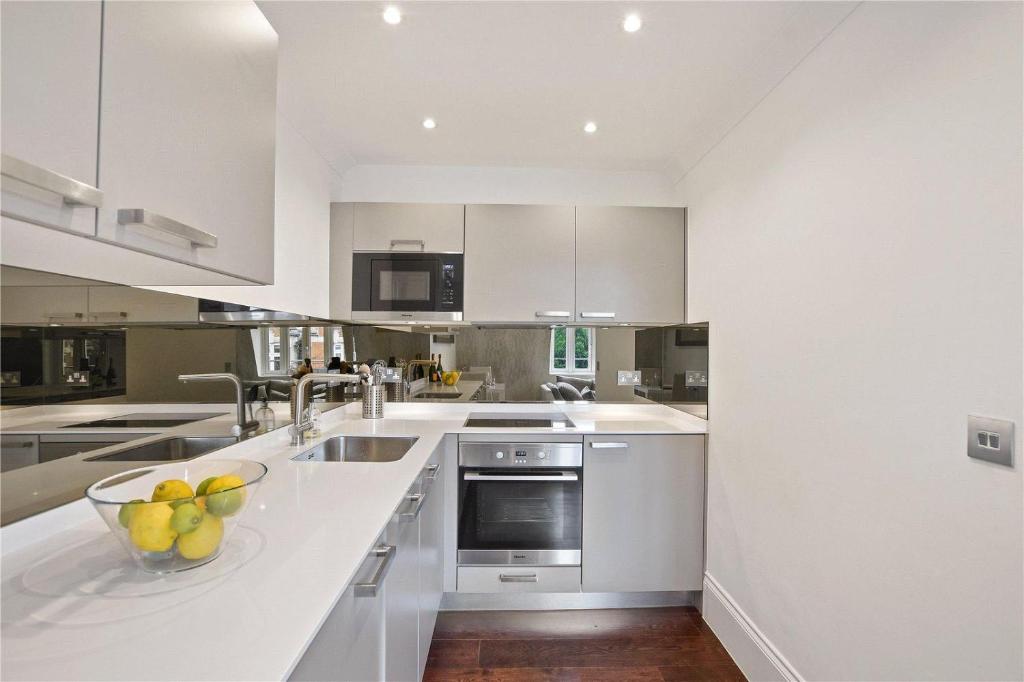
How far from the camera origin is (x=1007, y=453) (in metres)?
0.97

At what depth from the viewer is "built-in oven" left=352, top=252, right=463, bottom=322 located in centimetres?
270

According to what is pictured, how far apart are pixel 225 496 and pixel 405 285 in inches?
74.4

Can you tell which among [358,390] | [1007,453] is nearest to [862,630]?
[1007,453]

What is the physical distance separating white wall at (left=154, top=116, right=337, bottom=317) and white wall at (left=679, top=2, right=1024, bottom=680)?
2004 mm

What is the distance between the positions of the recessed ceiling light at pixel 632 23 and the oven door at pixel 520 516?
1913 mm

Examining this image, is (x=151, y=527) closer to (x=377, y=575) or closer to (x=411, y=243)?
(x=377, y=575)

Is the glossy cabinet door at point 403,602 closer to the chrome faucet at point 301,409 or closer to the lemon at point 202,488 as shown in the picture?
the lemon at point 202,488

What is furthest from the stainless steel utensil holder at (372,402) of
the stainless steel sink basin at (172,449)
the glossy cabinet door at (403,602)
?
the glossy cabinet door at (403,602)

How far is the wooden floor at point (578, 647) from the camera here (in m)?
1.99

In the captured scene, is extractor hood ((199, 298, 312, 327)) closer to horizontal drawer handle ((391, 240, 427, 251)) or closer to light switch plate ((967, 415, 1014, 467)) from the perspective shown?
horizontal drawer handle ((391, 240, 427, 251))

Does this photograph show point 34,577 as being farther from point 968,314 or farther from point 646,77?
point 646,77

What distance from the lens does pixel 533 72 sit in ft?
5.98

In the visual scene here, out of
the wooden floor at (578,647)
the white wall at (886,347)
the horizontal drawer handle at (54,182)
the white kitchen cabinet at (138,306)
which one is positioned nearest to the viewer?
the horizontal drawer handle at (54,182)

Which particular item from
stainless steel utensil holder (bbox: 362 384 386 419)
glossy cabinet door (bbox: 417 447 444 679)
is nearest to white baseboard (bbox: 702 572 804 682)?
glossy cabinet door (bbox: 417 447 444 679)
